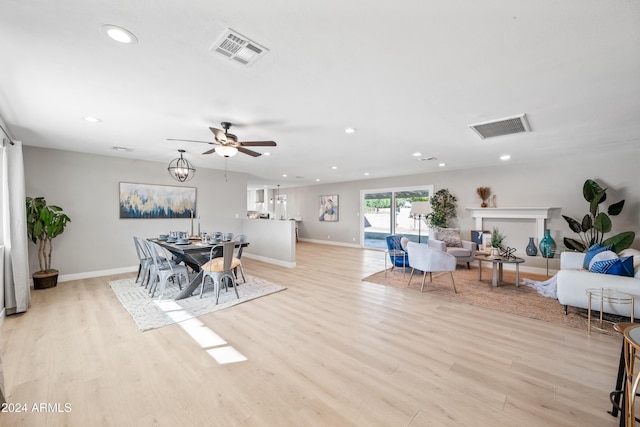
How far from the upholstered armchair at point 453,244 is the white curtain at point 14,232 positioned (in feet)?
23.3

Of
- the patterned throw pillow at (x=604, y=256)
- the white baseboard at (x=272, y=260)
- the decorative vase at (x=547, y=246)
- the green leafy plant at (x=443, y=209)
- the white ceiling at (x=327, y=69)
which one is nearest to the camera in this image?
the white ceiling at (x=327, y=69)

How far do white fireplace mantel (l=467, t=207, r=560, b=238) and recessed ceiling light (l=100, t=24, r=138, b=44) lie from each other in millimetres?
7374

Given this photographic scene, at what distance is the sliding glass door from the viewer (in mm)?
8266

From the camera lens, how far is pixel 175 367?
2.27m

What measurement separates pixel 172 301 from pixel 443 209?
676 cm

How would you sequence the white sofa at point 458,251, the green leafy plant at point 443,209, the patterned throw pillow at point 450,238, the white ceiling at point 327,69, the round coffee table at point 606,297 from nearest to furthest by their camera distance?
1. the white ceiling at point 327,69
2. the round coffee table at point 606,297
3. the white sofa at point 458,251
4. the patterned throw pillow at point 450,238
5. the green leafy plant at point 443,209

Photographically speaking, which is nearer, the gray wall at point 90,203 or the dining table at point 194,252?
the dining table at point 194,252

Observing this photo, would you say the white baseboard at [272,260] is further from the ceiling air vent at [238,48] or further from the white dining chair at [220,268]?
the ceiling air vent at [238,48]

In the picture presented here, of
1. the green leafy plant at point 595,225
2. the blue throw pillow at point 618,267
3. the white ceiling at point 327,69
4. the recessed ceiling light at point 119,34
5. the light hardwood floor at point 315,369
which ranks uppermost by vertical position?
the recessed ceiling light at point 119,34

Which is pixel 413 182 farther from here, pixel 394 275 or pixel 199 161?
pixel 199 161

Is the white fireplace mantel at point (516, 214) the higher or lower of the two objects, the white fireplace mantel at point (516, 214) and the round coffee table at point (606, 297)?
the higher

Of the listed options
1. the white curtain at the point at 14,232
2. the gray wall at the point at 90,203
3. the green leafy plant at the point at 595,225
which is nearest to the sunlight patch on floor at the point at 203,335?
the white curtain at the point at 14,232

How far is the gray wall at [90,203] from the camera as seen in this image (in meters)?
4.81

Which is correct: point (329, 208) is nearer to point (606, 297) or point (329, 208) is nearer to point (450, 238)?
point (450, 238)
